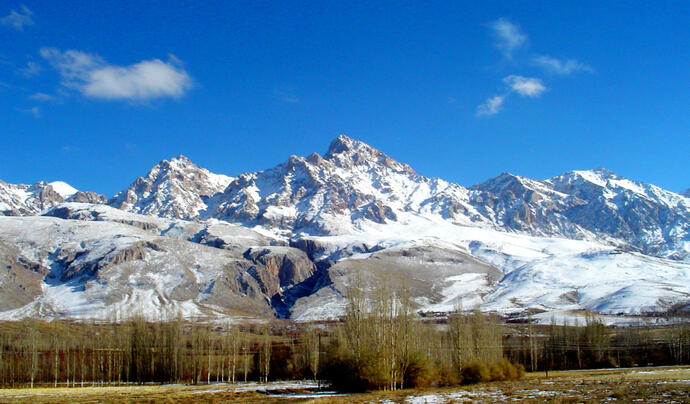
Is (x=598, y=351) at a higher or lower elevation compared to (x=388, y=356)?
lower

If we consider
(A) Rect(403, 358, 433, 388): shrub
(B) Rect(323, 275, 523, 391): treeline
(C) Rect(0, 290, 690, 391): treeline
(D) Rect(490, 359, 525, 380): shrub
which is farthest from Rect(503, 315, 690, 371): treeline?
(A) Rect(403, 358, 433, 388): shrub

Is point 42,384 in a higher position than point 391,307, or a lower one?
lower

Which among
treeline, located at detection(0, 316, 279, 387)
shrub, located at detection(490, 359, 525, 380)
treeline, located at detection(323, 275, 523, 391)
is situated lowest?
treeline, located at detection(0, 316, 279, 387)

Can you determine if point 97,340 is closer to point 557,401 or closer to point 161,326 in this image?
point 161,326

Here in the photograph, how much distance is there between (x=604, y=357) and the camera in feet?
385

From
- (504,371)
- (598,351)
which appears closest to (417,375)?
(504,371)

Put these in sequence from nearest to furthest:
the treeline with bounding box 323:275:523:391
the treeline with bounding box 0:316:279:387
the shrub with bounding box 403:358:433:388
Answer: the treeline with bounding box 323:275:523:391 < the shrub with bounding box 403:358:433:388 < the treeline with bounding box 0:316:279:387

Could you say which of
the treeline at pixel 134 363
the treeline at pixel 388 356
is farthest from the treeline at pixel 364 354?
the treeline at pixel 134 363

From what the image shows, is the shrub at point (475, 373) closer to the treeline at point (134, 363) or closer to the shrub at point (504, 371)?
the shrub at point (504, 371)

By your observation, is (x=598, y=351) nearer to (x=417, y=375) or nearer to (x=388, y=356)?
(x=417, y=375)

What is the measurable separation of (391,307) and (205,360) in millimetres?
74304

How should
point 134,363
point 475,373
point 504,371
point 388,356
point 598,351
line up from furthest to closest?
1. point 134,363
2. point 598,351
3. point 504,371
4. point 475,373
5. point 388,356

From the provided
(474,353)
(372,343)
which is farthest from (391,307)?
(474,353)

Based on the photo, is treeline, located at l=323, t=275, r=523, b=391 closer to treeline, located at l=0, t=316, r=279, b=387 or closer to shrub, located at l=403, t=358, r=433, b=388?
shrub, located at l=403, t=358, r=433, b=388
